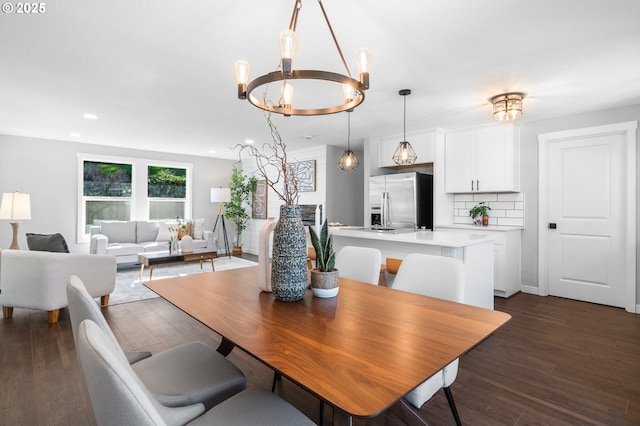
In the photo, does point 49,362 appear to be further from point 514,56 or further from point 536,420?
point 514,56

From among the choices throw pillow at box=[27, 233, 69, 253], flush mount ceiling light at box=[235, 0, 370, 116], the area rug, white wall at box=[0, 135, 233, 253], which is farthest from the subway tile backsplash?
white wall at box=[0, 135, 233, 253]

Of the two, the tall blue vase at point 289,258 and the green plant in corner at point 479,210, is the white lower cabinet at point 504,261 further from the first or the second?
the tall blue vase at point 289,258

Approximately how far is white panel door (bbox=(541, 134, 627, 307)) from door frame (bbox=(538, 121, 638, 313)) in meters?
0.05

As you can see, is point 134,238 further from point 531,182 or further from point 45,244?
point 531,182

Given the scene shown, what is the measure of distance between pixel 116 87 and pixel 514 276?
→ 5179 mm

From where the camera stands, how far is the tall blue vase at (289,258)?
1.47m

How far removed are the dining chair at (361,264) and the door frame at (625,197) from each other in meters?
3.40

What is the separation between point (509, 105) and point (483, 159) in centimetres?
135

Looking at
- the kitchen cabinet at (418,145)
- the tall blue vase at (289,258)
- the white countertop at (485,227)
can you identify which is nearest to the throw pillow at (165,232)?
the kitchen cabinet at (418,145)

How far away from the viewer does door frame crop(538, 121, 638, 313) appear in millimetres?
3725

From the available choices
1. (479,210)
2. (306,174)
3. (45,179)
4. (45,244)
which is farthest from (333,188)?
(45,179)

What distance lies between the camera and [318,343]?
3.40 ft

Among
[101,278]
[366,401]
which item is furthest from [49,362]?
[366,401]

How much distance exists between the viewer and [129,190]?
22.4 ft
